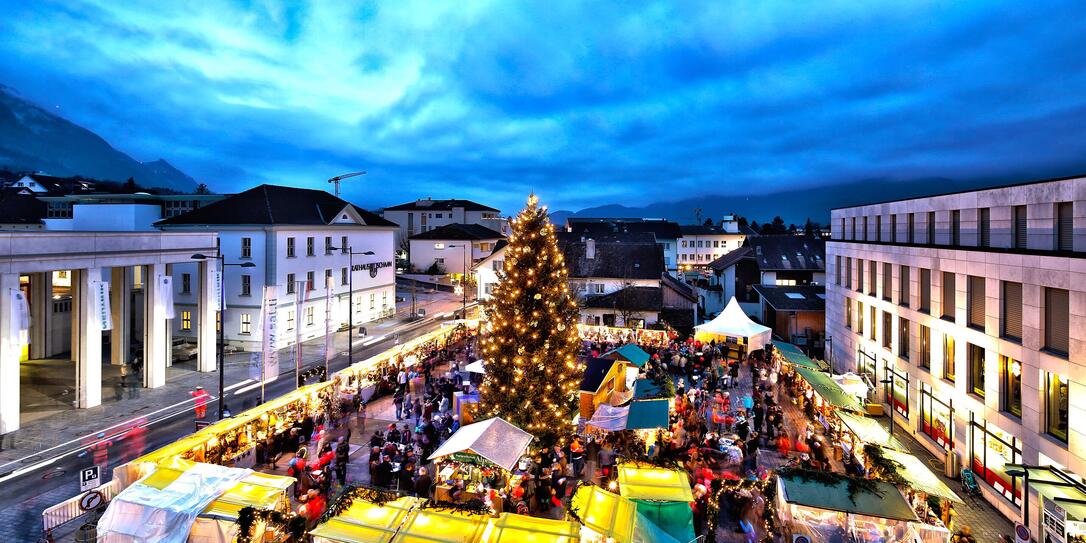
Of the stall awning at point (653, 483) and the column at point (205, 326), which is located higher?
the column at point (205, 326)

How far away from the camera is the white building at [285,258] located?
111 feet

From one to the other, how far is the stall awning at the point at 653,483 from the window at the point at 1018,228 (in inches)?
524

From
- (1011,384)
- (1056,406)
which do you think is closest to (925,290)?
(1011,384)

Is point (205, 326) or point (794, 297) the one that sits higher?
point (794, 297)

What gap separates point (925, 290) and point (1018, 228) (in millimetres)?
4935

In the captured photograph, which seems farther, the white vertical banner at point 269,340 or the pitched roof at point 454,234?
the pitched roof at point 454,234

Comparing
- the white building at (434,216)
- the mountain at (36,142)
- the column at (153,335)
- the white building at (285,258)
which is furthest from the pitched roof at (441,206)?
the mountain at (36,142)

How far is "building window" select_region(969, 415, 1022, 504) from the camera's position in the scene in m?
13.9

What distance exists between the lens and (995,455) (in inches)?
585

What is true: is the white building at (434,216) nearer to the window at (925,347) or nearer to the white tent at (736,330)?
the white tent at (736,330)

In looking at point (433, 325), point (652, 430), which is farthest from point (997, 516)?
point (433, 325)

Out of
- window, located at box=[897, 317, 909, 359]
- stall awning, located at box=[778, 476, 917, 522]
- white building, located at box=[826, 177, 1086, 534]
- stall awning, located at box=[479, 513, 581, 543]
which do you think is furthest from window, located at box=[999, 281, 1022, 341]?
stall awning, located at box=[479, 513, 581, 543]

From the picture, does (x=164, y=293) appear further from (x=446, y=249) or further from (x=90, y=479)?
(x=446, y=249)

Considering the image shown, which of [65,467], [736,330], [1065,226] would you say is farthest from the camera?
[736,330]
